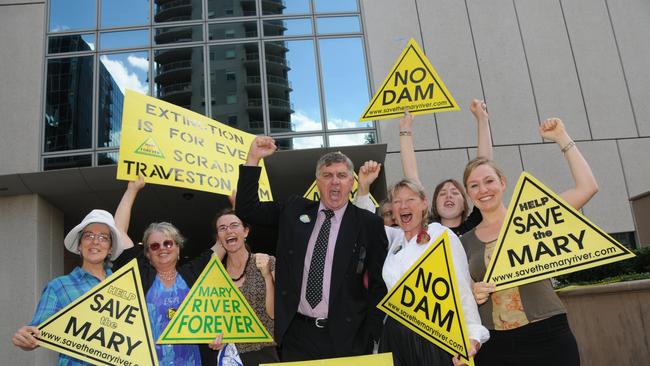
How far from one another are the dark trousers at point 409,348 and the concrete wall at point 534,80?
7944 millimetres

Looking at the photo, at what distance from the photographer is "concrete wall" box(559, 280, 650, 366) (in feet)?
15.8

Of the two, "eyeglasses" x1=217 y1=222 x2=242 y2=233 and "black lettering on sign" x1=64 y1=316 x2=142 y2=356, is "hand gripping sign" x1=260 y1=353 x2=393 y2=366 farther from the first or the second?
"eyeglasses" x1=217 y1=222 x2=242 y2=233

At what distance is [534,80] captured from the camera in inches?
469

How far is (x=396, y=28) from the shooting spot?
1205cm

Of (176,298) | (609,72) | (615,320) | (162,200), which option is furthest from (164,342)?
(609,72)

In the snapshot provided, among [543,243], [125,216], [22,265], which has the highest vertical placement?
[22,265]

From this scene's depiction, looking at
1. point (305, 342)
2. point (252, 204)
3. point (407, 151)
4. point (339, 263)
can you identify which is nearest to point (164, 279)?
point (252, 204)

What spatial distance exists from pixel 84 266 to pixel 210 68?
828 cm

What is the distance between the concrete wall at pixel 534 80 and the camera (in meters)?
11.5

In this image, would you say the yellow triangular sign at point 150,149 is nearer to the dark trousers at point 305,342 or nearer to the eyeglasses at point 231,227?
the eyeglasses at point 231,227

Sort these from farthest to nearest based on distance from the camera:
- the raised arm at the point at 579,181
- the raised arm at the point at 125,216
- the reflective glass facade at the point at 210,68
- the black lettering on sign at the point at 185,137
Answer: the reflective glass facade at the point at 210,68, the black lettering on sign at the point at 185,137, the raised arm at the point at 125,216, the raised arm at the point at 579,181

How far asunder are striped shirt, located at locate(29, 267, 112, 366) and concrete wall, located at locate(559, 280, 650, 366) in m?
4.20

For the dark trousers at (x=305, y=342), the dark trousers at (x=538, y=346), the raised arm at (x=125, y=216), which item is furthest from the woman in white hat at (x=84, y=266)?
the dark trousers at (x=538, y=346)

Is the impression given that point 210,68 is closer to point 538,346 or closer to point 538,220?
point 538,220
